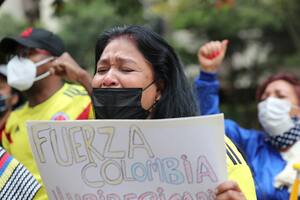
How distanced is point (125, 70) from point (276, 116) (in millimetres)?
2196

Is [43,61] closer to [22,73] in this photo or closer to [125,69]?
[22,73]

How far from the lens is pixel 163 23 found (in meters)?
17.9

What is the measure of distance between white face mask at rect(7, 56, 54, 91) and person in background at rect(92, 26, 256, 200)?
1.66 m

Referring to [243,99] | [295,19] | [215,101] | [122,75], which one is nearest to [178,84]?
[122,75]

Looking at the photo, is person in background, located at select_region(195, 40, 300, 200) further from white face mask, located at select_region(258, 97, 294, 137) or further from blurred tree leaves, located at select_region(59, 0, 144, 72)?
blurred tree leaves, located at select_region(59, 0, 144, 72)

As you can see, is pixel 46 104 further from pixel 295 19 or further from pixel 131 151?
Result: pixel 295 19

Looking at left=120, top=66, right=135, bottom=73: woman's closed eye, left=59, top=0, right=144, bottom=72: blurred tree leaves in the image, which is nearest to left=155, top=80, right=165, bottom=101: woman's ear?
left=120, top=66, right=135, bottom=73: woman's closed eye

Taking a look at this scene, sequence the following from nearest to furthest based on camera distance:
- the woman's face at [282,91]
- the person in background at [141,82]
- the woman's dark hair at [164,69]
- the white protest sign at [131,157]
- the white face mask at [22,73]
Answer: the white protest sign at [131,157] < the person in background at [141,82] < the woman's dark hair at [164,69] < the white face mask at [22,73] < the woman's face at [282,91]

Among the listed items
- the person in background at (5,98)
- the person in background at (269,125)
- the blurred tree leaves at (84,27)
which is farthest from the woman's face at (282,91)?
the blurred tree leaves at (84,27)

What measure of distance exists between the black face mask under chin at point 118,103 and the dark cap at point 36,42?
6.13 feet

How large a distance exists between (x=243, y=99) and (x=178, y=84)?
14.5 meters

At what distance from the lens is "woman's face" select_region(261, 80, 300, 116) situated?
14.6 feet

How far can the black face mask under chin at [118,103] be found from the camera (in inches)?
94.0

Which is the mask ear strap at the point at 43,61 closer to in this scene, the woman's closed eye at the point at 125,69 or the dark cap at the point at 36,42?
the dark cap at the point at 36,42
